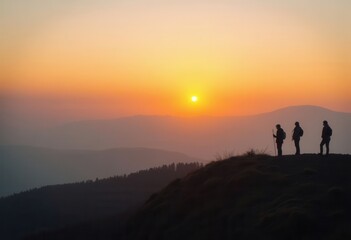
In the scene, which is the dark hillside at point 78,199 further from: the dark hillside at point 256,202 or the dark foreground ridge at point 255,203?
the dark foreground ridge at point 255,203

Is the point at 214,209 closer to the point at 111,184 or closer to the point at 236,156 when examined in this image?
the point at 236,156

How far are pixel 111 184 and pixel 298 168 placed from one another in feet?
427

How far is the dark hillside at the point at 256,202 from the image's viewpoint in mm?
21031

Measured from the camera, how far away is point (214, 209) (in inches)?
1038

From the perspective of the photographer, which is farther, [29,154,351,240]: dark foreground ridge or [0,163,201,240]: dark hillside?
[0,163,201,240]: dark hillside

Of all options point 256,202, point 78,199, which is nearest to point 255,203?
point 256,202

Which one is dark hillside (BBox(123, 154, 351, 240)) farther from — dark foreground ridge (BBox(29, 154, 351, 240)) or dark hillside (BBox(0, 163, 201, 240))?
dark hillside (BBox(0, 163, 201, 240))

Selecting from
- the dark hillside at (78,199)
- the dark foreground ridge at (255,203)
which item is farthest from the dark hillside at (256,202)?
the dark hillside at (78,199)

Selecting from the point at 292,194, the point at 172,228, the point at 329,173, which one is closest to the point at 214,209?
the point at 172,228

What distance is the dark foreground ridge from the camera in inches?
829

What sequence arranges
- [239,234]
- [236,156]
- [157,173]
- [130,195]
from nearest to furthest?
[239,234]
[236,156]
[130,195]
[157,173]

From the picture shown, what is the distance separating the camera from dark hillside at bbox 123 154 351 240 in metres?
21.0

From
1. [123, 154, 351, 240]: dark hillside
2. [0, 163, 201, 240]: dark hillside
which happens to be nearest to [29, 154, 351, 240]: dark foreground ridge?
[123, 154, 351, 240]: dark hillside

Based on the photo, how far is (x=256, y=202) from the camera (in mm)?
24844
